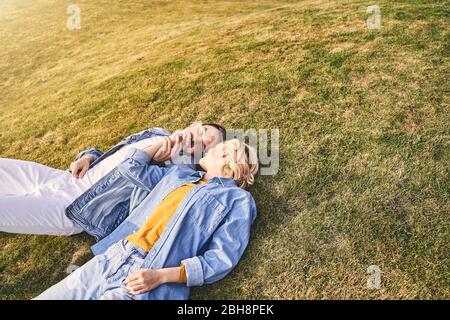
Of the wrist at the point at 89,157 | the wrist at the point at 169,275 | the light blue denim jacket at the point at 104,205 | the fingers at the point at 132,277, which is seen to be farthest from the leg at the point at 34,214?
the wrist at the point at 169,275

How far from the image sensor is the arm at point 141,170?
14.4 feet

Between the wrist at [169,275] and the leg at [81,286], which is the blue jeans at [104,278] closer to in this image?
the leg at [81,286]

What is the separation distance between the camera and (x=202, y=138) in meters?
4.87

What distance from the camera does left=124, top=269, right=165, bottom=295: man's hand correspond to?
354 centimetres

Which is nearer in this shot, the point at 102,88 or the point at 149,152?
the point at 149,152

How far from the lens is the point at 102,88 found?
8359 millimetres

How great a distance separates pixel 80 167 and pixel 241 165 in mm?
1862

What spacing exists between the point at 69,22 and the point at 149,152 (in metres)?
13.4

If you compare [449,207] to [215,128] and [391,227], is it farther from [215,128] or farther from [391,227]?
[215,128]

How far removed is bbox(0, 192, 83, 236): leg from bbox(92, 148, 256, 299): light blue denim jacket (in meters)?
0.60

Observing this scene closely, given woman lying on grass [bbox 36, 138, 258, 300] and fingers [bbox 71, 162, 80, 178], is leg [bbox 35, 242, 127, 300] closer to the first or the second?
woman lying on grass [bbox 36, 138, 258, 300]

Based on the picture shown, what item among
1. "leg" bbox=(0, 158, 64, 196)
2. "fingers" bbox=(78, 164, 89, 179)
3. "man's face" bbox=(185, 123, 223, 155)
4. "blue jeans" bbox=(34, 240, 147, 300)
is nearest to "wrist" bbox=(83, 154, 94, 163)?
"fingers" bbox=(78, 164, 89, 179)
